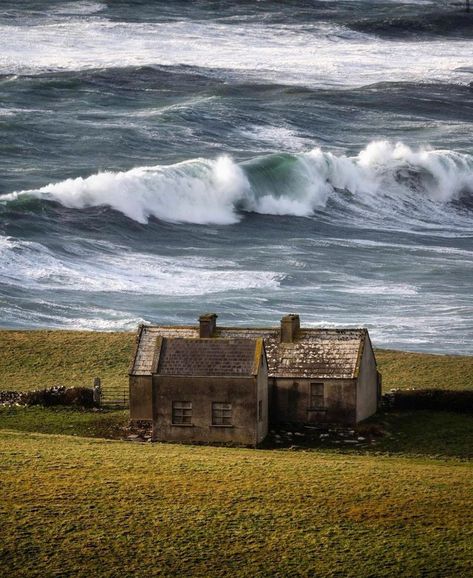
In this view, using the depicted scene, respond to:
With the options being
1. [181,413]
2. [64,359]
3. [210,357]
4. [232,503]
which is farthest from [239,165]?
[232,503]

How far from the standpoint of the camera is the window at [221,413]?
43.4 metres

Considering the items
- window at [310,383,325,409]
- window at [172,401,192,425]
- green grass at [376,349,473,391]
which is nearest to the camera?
window at [172,401,192,425]

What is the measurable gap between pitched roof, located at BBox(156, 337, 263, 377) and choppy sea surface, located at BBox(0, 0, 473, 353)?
14.3 m

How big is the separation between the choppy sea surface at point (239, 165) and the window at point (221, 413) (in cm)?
1478

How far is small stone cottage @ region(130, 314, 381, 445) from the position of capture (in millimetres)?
43375

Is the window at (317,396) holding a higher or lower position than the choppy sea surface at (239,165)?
lower

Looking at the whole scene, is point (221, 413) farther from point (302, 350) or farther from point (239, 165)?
point (239, 165)

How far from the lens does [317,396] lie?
45.2 m

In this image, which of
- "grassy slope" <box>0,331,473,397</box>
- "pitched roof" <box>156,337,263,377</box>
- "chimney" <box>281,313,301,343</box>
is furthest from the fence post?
"chimney" <box>281,313,301,343</box>

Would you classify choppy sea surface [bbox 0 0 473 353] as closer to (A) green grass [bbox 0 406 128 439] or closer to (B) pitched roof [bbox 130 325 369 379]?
(B) pitched roof [bbox 130 325 369 379]

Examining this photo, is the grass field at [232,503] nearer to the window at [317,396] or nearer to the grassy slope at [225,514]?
the grassy slope at [225,514]

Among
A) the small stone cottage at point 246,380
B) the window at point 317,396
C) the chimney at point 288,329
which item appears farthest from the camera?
the chimney at point 288,329

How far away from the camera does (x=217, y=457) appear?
39.9 metres

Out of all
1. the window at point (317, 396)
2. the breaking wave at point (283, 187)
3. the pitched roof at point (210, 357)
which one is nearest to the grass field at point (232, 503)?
the window at point (317, 396)
